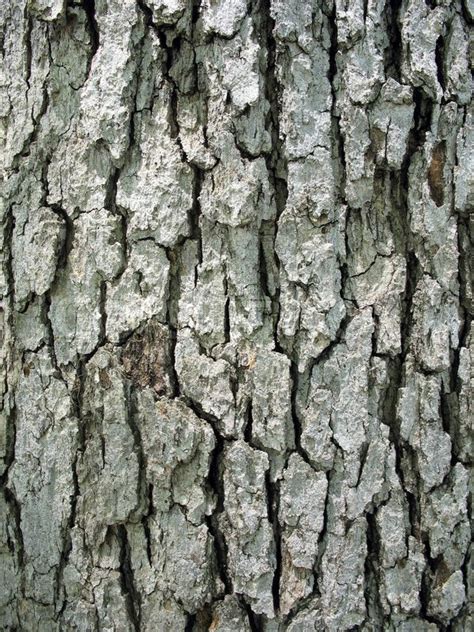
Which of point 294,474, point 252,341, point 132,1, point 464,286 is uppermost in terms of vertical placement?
point 132,1

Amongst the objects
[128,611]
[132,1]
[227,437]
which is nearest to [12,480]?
[128,611]

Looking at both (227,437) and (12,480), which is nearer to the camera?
(227,437)

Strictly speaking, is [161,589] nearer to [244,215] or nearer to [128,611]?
[128,611]

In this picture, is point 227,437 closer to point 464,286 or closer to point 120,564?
point 120,564

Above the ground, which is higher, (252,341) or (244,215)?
(244,215)

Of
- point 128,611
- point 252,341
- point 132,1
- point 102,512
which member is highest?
point 132,1

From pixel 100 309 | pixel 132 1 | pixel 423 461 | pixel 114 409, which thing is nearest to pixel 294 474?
pixel 423 461
